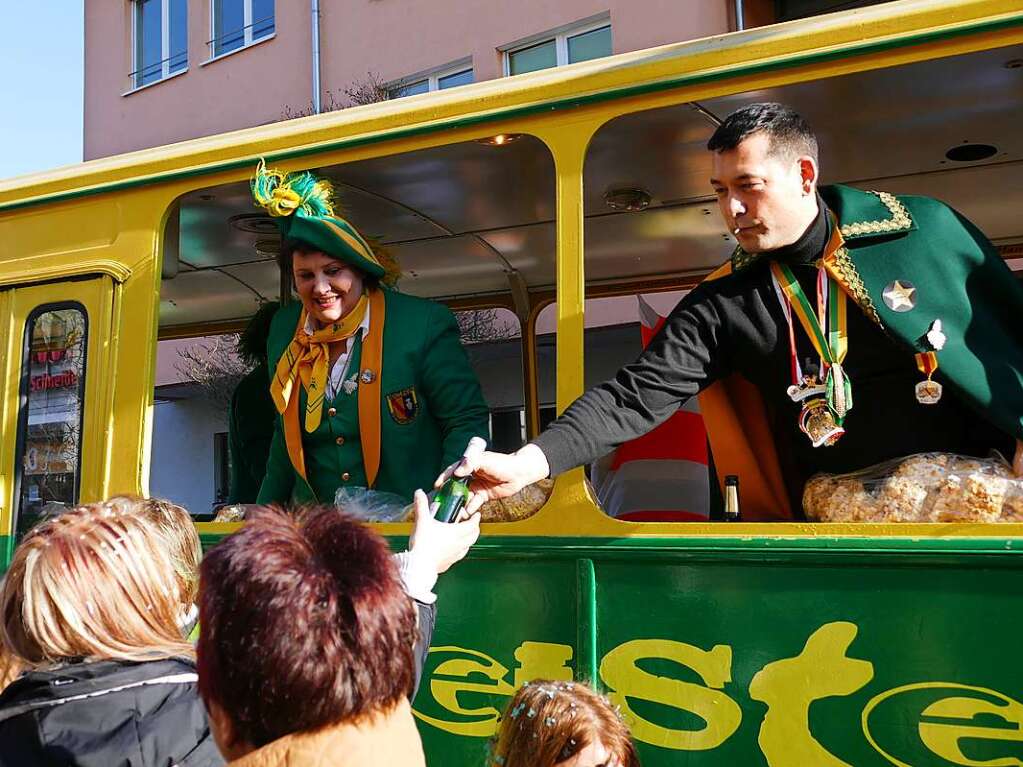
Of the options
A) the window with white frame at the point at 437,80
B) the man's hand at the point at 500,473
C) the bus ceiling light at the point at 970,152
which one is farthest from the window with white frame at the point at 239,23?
the man's hand at the point at 500,473

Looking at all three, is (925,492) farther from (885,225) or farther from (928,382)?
(885,225)

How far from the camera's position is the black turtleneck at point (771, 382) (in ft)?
8.62

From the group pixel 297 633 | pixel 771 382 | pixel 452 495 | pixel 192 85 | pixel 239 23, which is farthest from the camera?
pixel 192 85

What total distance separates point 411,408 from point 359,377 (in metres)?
0.19

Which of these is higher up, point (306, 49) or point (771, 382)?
point (306, 49)

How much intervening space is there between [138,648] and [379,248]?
233cm

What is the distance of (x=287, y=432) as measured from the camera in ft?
11.9

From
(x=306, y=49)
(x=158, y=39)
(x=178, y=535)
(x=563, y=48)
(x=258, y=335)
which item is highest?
(x=158, y=39)

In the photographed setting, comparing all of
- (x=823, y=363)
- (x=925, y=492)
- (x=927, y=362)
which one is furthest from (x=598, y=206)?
(x=925, y=492)

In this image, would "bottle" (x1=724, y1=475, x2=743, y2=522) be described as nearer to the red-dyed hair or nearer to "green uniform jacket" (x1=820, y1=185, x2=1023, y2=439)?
"green uniform jacket" (x1=820, y1=185, x2=1023, y2=439)

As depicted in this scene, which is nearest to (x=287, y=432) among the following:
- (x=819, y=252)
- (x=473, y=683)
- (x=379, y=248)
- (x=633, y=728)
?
(x=379, y=248)

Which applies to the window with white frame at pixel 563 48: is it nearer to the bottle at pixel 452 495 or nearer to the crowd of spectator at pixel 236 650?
the bottle at pixel 452 495

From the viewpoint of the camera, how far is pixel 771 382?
279 cm

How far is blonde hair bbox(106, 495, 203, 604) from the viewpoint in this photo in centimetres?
202
